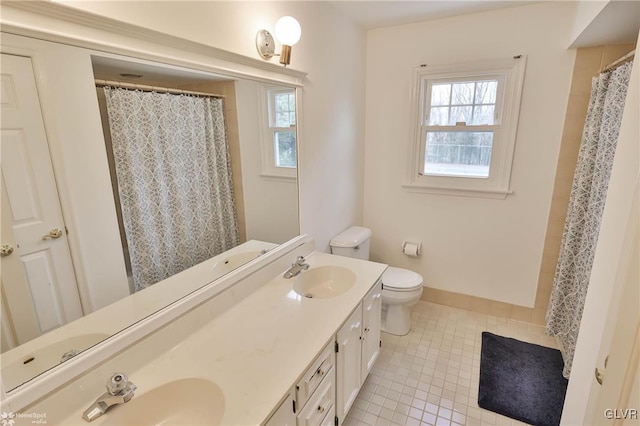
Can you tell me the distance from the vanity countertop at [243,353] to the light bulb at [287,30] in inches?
51.6

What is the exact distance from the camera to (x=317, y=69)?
2.08 metres

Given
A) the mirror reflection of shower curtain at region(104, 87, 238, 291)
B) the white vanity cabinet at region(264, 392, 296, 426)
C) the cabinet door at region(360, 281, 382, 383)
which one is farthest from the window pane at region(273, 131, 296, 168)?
the white vanity cabinet at region(264, 392, 296, 426)

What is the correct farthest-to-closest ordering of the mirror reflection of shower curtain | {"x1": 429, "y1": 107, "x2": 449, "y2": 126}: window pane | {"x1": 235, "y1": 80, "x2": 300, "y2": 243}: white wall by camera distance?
1. {"x1": 429, "y1": 107, "x2": 449, "y2": 126}: window pane
2. {"x1": 235, "y1": 80, "x2": 300, "y2": 243}: white wall
3. the mirror reflection of shower curtain

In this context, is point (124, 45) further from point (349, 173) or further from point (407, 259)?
point (407, 259)

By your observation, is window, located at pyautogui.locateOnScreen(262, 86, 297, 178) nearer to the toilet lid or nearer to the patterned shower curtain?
the toilet lid

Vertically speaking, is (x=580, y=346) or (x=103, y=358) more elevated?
(x=103, y=358)

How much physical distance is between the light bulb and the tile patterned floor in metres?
2.11

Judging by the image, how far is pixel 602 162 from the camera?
→ 1909mm

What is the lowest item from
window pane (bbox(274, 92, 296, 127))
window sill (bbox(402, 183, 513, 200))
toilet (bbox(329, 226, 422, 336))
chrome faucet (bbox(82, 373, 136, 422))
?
toilet (bbox(329, 226, 422, 336))

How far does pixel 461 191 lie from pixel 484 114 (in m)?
0.64

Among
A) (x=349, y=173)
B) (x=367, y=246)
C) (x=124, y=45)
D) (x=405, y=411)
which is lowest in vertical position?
(x=405, y=411)

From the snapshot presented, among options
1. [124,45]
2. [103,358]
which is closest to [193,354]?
[103,358]

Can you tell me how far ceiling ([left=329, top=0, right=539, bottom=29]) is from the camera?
86.5 inches

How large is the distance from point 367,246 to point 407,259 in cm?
52
